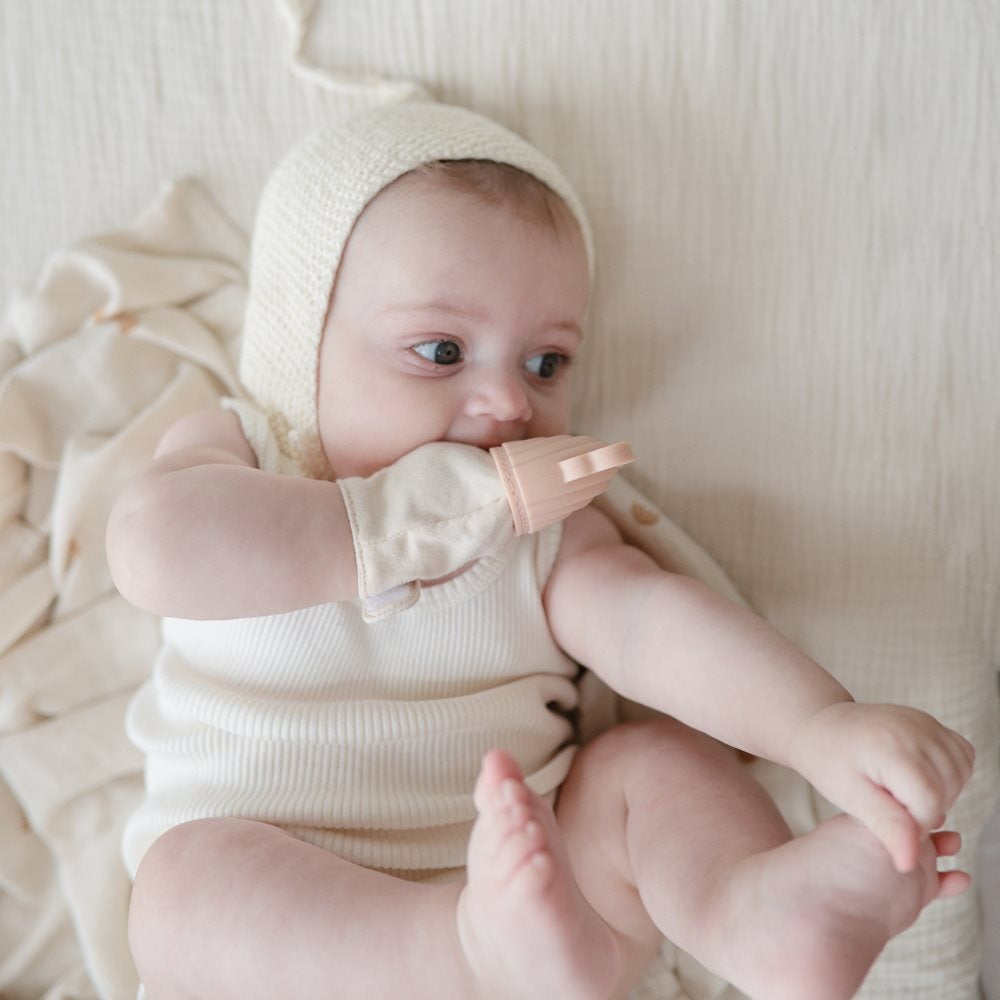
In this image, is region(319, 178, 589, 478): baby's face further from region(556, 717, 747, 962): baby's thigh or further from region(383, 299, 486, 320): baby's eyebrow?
region(556, 717, 747, 962): baby's thigh

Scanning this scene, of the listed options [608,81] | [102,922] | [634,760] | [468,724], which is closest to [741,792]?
[634,760]

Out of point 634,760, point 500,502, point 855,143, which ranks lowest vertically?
point 634,760

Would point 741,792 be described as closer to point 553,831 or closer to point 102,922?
point 553,831

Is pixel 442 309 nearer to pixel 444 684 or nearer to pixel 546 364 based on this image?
pixel 546 364

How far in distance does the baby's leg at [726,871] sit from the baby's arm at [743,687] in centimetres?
4

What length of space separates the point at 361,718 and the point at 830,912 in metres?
0.46

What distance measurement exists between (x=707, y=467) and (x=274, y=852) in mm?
657

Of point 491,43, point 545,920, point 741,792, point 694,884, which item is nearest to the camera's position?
point 545,920

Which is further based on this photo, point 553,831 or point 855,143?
point 855,143

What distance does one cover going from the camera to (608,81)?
4.07 feet

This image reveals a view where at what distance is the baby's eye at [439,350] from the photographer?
39.8 inches

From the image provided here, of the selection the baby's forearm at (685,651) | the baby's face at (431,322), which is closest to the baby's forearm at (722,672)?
the baby's forearm at (685,651)

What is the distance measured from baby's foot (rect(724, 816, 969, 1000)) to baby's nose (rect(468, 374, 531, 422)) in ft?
1.51

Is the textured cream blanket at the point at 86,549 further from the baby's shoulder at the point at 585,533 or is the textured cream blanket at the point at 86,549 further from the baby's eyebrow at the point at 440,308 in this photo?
the baby's eyebrow at the point at 440,308
